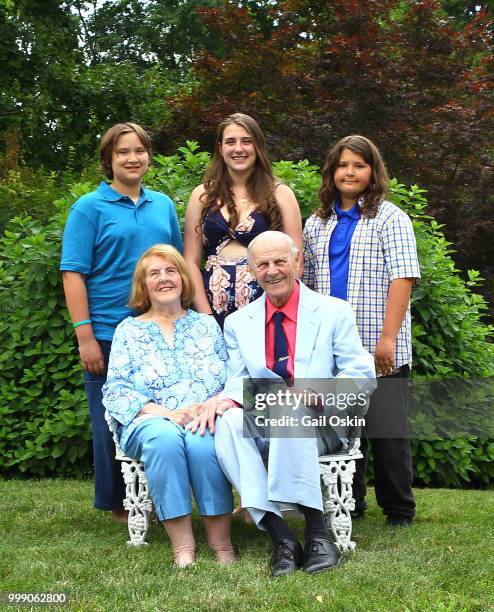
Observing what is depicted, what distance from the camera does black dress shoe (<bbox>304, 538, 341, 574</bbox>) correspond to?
11.0 ft

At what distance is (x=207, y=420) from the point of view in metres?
3.70

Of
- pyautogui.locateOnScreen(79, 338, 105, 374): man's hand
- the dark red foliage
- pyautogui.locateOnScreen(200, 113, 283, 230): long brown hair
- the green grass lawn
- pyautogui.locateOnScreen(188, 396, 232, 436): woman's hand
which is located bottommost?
the green grass lawn

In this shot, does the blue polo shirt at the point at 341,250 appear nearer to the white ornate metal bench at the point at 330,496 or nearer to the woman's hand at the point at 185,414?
the white ornate metal bench at the point at 330,496

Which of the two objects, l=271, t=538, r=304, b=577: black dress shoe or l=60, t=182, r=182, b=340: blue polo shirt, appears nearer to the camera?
l=271, t=538, r=304, b=577: black dress shoe

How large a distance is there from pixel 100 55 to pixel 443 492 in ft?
64.1

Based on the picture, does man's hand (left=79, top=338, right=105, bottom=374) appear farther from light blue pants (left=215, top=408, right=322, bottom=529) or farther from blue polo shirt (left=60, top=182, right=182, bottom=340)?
light blue pants (left=215, top=408, right=322, bottom=529)

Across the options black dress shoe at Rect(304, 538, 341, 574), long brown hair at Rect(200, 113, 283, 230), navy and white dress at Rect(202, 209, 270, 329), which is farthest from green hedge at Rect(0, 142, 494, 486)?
black dress shoe at Rect(304, 538, 341, 574)

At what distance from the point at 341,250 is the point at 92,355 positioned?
1.28 m

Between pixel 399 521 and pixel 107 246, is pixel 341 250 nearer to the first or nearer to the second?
pixel 107 246

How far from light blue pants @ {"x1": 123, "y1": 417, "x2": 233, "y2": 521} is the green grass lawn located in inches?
8.9

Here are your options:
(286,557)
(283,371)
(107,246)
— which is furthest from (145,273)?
(286,557)

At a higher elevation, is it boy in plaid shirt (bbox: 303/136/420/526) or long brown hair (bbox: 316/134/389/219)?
long brown hair (bbox: 316/134/389/219)

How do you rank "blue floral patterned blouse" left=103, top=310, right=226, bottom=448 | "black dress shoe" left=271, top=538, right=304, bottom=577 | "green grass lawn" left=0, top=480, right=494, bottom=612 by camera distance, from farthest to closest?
"blue floral patterned blouse" left=103, top=310, right=226, bottom=448 < "black dress shoe" left=271, top=538, right=304, bottom=577 < "green grass lawn" left=0, top=480, right=494, bottom=612

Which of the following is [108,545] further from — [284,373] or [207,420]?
[284,373]
